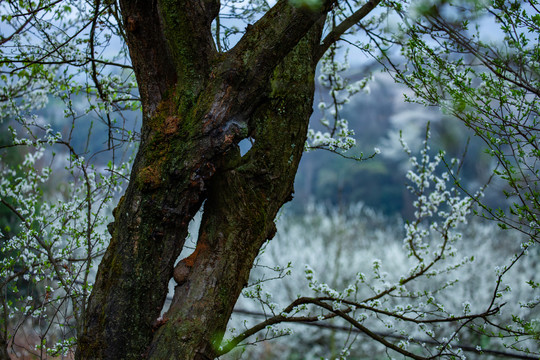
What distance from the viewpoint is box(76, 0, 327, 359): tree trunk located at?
6.09 ft

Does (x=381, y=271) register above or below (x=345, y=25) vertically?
above

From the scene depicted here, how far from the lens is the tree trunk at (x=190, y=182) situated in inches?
73.1

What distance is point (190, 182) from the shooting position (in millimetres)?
1891

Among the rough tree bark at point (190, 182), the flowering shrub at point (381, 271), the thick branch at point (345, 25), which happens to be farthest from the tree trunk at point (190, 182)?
the flowering shrub at point (381, 271)

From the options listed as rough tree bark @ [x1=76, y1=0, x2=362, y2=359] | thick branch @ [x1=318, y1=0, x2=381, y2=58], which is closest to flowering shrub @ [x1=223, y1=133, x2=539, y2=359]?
thick branch @ [x1=318, y1=0, x2=381, y2=58]

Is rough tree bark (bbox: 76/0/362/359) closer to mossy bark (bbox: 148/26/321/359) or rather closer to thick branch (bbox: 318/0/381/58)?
mossy bark (bbox: 148/26/321/359)

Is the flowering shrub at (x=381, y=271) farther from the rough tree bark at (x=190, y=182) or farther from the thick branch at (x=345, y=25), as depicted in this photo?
the rough tree bark at (x=190, y=182)

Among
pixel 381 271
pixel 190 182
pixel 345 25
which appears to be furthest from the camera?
pixel 381 271

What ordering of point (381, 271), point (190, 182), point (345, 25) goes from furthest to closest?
1. point (381, 271)
2. point (345, 25)
3. point (190, 182)

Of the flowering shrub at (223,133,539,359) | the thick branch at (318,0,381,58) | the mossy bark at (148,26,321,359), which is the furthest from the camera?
the flowering shrub at (223,133,539,359)

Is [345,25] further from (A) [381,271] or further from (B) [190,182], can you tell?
(A) [381,271]

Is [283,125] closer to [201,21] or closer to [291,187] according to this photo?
[291,187]

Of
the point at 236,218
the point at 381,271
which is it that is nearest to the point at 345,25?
the point at 236,218

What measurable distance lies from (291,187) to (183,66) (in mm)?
688
